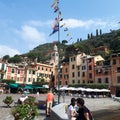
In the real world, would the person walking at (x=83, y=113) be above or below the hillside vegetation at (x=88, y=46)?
below

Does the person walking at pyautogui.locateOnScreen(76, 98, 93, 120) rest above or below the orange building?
below

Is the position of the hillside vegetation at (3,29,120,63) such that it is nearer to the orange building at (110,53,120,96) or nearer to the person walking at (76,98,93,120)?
the orange building at (110,53,120,96)

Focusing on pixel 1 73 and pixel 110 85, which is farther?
pixel 1 73

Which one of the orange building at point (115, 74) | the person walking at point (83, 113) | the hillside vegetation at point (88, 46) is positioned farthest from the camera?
the hillside vegetation at point (88, 46)

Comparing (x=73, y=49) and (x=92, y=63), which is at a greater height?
(x=73, y=49)

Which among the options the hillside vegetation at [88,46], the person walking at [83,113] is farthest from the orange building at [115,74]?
the person walking at [83,113]

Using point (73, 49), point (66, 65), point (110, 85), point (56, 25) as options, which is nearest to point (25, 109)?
point (56, 25)

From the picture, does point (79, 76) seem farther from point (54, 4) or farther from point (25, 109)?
point (25, 109)

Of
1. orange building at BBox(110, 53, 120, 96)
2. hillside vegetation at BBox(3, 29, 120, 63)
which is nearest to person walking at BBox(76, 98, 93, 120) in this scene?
hillside vegetation at BBox(3, 29, 120, 63)

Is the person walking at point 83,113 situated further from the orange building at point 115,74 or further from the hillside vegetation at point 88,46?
the orange building at point 115,74

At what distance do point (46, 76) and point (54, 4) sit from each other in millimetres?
60939

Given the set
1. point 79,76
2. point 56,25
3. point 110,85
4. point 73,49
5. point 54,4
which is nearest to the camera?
point 56,25

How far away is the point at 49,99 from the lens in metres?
13.2

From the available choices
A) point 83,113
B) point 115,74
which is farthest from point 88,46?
point 83,113
